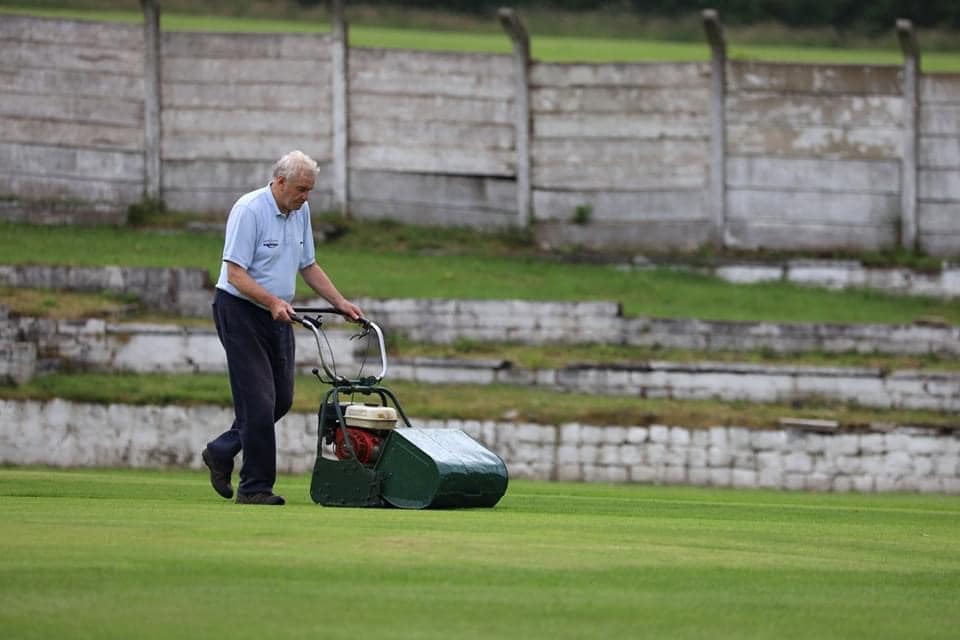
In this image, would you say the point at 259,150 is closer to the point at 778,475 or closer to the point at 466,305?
the point at 466,305

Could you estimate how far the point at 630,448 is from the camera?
53.4 feet

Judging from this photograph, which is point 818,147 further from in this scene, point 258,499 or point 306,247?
point 258,499

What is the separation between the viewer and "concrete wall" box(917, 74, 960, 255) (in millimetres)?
22266

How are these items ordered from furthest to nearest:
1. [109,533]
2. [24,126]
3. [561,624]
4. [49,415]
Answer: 1. [24,126]
2. [49,415]
3. [109,533]
4. [561,624]

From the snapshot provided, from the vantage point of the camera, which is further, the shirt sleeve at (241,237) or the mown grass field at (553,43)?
the mown grass field at (553,43)

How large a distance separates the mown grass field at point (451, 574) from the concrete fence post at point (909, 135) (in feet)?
41.9

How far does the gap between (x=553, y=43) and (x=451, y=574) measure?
3166 cm

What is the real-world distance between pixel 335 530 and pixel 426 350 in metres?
10.2

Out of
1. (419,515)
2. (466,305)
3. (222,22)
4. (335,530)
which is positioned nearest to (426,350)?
(466,305)

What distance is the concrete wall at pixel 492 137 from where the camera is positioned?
73.7 feet

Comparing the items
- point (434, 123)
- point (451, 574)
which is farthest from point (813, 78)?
point (451, 574)

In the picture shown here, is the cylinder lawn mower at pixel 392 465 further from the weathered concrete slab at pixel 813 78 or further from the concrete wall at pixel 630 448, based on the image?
the weathered concrete slab at pixel 813 78

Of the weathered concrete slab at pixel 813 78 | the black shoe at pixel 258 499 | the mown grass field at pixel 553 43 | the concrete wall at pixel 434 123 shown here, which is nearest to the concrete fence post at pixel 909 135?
the weathered concrete slab at pixel 813 78

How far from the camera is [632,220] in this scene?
898 inches
